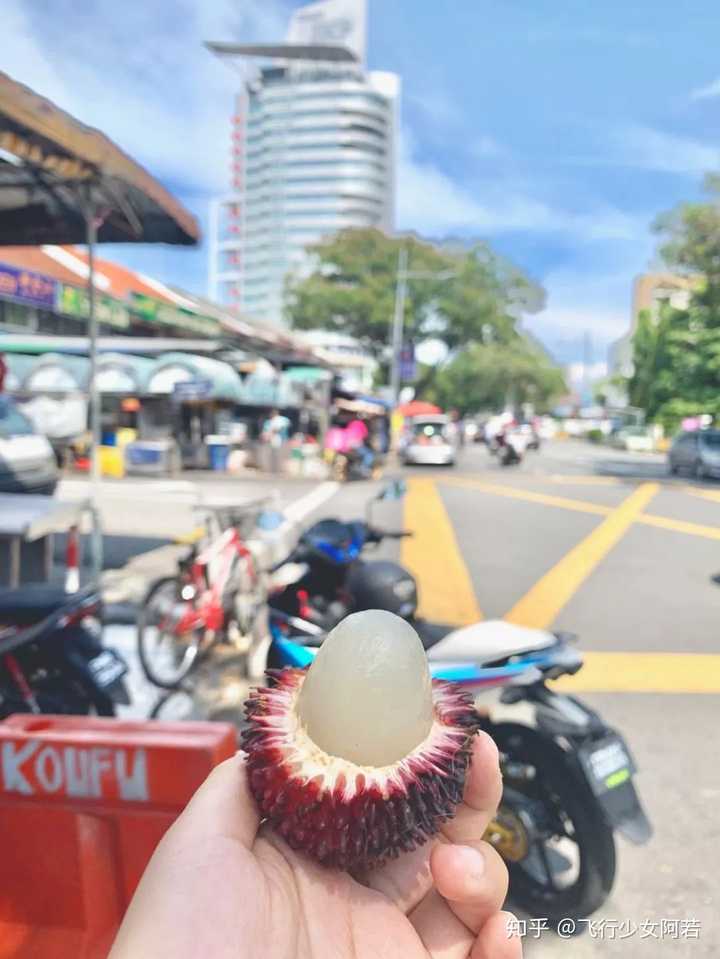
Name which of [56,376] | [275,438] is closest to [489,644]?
[56,376]

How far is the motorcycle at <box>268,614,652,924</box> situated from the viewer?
2359 millimetres

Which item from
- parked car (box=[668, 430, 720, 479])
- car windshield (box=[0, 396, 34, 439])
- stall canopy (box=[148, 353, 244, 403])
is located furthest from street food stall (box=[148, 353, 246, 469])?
parked car (box=[668, 430, 720, 479])

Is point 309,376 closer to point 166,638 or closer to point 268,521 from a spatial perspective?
point 268,521

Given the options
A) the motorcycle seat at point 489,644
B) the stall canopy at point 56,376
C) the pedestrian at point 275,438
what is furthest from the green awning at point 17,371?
the motorcycle seat at point 489,644

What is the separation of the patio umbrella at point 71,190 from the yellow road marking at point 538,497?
29.7 feet

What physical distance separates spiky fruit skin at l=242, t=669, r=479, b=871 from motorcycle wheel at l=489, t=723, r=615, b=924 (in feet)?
5.30

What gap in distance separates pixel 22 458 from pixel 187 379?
348 inches

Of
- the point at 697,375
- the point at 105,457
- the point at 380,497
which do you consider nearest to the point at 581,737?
the point at 380,497

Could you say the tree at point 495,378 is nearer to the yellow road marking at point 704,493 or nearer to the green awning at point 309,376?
the green awning at point 309,376

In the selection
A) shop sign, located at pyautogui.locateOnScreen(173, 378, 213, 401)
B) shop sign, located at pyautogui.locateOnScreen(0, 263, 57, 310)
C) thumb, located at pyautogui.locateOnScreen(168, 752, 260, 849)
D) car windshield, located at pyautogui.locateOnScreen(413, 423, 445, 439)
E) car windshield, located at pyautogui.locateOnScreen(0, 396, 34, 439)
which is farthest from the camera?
car windshield, located at pyautogui.locateOnScreen(413, 423, 445, 439)

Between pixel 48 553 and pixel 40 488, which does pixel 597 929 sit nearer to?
pixel 48 553

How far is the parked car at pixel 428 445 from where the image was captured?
842 inches

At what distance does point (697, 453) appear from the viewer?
1911 cm

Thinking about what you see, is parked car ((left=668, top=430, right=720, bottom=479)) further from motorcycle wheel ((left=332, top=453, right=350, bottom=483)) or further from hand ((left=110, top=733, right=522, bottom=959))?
hand ((left=110, top=733, right=522, bottom=959))
